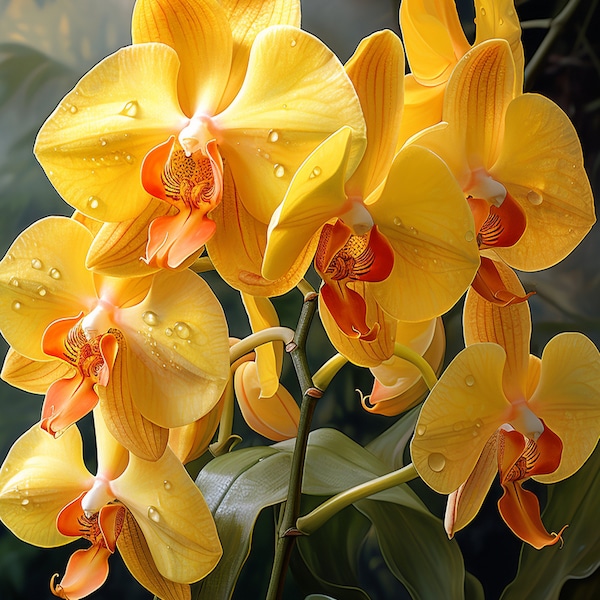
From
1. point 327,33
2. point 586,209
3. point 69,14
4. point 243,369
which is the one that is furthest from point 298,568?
point 69,14

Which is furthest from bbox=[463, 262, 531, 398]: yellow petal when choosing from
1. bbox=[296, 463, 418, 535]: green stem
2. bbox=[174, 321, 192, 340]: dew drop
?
bbox=[174, 321, 192, 340]: dew drop

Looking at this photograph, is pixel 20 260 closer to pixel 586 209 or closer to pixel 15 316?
pixel 15 316

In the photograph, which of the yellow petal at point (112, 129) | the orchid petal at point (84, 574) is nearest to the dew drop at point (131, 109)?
the yellow petal at point (112, 129)

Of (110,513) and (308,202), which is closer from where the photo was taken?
(308,202)

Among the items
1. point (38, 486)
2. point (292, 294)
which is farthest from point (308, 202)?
point (292, 294)

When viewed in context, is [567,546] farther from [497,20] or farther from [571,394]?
[497,20]

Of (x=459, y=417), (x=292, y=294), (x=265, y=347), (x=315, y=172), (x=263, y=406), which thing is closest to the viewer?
(x=315, y=172)

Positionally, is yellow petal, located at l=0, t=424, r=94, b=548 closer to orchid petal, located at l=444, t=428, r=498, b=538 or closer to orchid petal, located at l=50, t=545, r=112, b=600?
orchid petal, located at l=50, t=545, r=112, b=600
